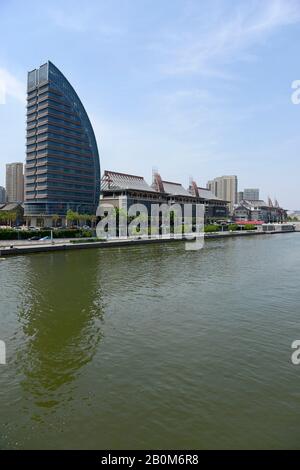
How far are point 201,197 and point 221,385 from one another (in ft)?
515

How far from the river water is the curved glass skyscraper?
298 ft

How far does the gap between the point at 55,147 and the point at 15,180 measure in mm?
89667

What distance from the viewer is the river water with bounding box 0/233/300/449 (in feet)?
29.6

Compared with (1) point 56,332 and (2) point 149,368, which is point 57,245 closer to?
(1) point 56,332

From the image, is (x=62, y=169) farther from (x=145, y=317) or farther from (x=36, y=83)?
(x=145, y=317)

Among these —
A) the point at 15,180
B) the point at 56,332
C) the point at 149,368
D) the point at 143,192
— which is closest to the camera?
the point at 149,368

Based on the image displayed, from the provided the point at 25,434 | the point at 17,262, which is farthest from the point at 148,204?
the point at 25,434

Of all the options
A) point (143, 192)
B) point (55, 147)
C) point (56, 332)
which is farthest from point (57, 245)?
point (143, 192)

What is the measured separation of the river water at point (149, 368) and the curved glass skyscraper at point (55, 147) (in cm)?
9081

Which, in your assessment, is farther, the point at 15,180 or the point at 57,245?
the point at 15,180

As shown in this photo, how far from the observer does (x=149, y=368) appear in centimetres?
1270

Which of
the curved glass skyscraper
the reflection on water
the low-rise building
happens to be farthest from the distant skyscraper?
the reflection on water

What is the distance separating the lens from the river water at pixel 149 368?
902 cm

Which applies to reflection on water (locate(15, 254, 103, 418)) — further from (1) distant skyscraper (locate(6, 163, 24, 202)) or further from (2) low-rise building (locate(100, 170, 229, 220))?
(1) distant skyscraper (locate(6, 163, 24, 202))
